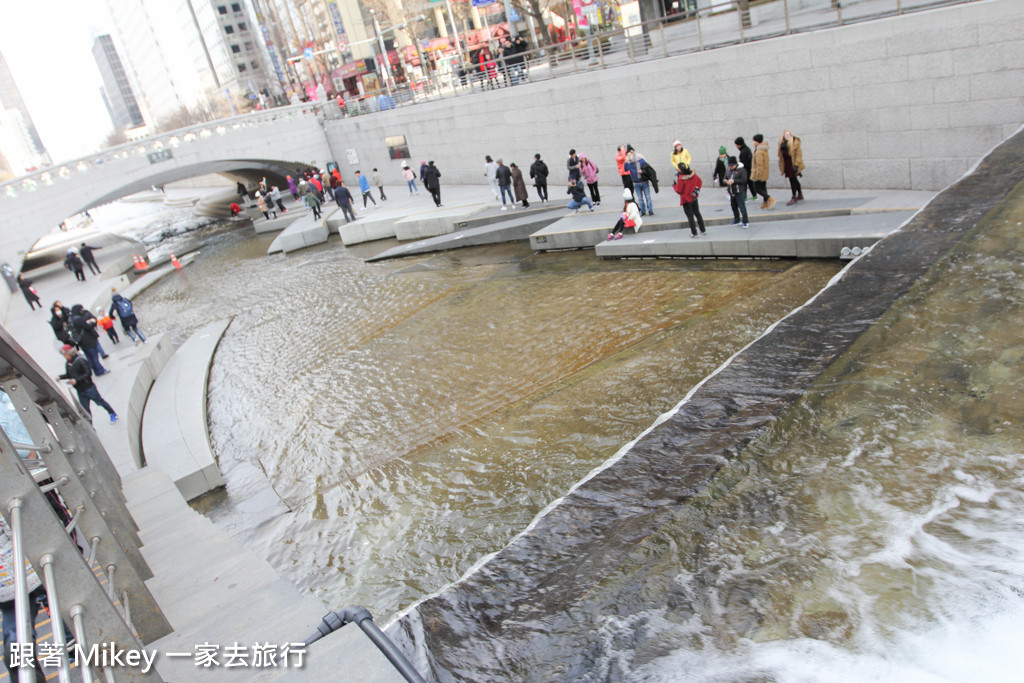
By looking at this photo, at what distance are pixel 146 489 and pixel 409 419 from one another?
3322 millimetres

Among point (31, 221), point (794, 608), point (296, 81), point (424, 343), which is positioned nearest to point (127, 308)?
point (424, 343)

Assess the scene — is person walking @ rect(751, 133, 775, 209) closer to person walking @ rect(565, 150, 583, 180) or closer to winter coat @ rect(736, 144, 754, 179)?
winter coat @ rect(736, 144, 754, 179)

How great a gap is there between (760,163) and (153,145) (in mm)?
32308

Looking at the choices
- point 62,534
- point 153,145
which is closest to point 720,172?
point 62,534

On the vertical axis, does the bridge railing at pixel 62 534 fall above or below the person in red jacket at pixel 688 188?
above

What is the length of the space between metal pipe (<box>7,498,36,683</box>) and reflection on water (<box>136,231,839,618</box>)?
12.8 ft

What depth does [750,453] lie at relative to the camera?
5801 mm

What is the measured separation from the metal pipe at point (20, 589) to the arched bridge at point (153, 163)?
1330 inches

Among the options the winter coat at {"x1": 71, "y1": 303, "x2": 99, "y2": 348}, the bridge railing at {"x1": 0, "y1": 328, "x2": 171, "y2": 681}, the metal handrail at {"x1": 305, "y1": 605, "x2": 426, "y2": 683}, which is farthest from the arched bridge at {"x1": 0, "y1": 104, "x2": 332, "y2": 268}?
the metal handrail at {"x1": 305, "y1": 605, "x2": 426, "y2": 683}

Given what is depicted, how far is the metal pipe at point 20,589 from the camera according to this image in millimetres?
1995

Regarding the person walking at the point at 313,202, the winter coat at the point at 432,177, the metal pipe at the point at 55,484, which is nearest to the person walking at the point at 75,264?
the person walking at the point at 313,202

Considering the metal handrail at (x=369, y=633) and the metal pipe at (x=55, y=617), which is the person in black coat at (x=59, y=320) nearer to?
the metal handrail at (x=369, y=633)

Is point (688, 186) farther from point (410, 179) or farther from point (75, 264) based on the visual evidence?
point (75, 264)

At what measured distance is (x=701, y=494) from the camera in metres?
5.44
